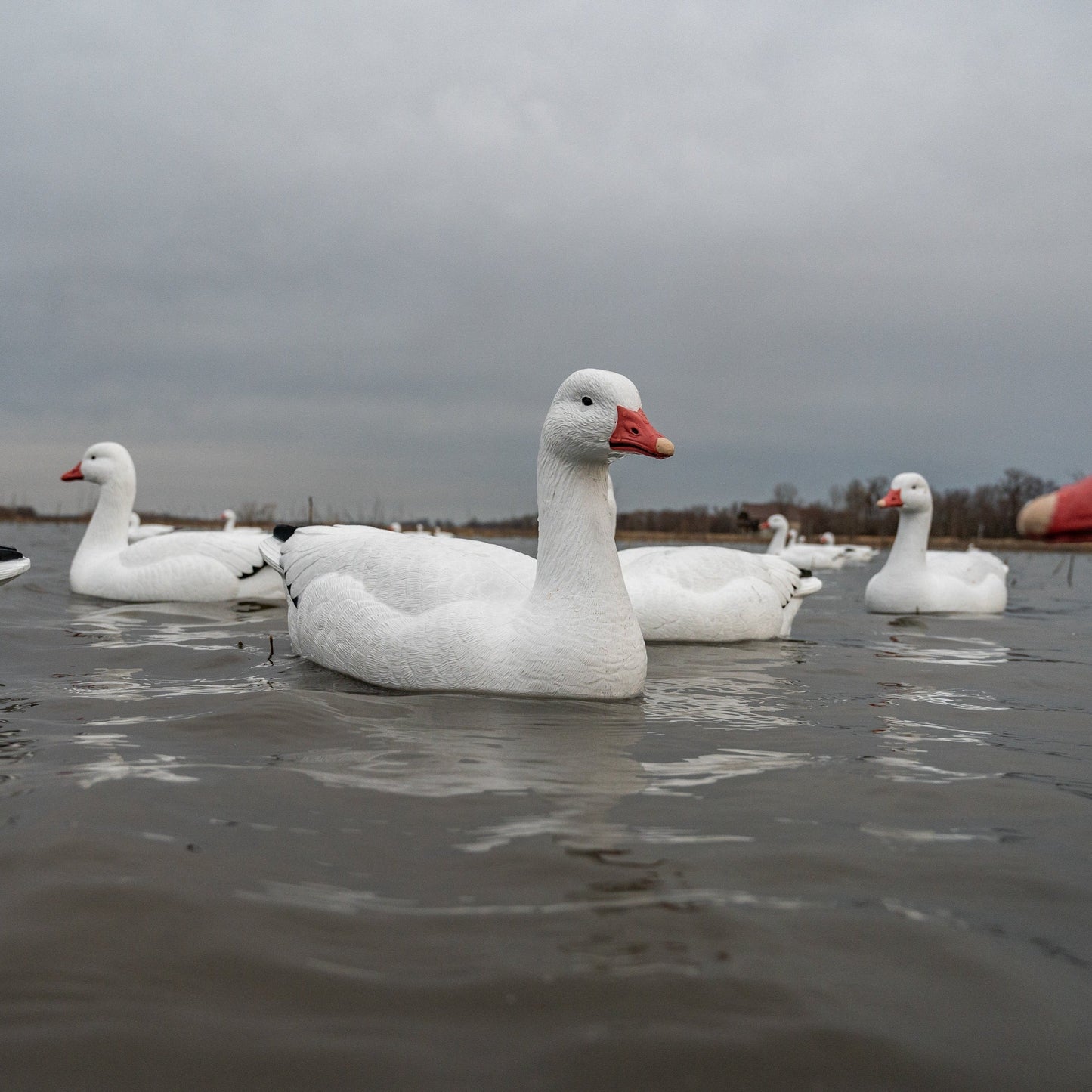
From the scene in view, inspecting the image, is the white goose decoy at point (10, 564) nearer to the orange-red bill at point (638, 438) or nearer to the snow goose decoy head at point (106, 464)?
the orange-red bill at point (638, 438)

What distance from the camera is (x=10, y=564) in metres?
5.96

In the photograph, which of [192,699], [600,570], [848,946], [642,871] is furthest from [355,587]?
[848,946]

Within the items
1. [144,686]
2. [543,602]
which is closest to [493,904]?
[543,602]

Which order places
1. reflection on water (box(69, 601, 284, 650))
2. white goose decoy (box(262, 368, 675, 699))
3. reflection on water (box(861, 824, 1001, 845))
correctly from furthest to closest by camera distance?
1. reflection on water (box(69, 601, 284, 650))
2. white goose decoy (box(262, 368, 675, 699))
3. reflection on water (box(861, 824, 1001, 845))

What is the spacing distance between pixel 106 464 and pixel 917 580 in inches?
450

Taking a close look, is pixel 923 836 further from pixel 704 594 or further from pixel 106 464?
pixel 106 464

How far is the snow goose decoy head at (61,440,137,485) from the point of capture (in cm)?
1387

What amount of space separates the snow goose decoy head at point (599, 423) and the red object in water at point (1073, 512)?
315cm

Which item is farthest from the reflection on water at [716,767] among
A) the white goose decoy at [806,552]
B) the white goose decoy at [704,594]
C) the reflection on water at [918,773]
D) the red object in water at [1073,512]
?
the white goose decoy at [806,552]

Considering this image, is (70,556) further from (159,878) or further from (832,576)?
(159,878)

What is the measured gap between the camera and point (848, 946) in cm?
254

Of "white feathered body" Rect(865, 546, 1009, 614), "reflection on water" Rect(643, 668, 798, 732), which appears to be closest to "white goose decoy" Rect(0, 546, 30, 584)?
"reflection on water" Rect(643, 668, 798, 732)

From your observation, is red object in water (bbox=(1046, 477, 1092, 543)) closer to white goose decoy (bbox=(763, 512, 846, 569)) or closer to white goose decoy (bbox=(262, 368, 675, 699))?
white goose decoy (bbox=(262, 368, 675, 699))

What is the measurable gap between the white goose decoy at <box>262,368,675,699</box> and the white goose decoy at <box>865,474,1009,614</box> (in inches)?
327
